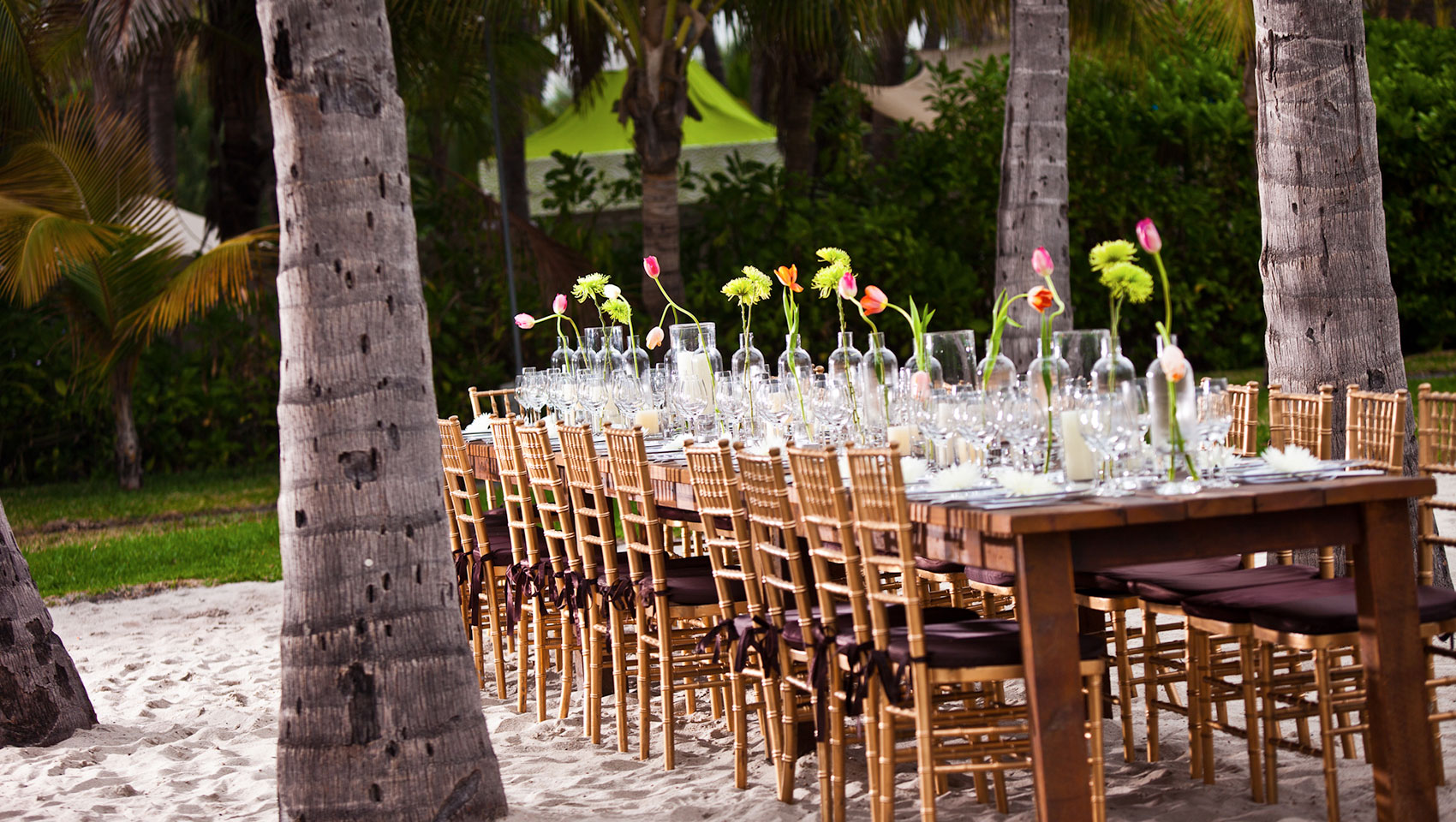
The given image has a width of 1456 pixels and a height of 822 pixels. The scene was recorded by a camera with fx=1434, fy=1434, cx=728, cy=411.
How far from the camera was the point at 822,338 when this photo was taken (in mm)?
14188

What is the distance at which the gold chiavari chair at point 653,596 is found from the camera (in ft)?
14.8

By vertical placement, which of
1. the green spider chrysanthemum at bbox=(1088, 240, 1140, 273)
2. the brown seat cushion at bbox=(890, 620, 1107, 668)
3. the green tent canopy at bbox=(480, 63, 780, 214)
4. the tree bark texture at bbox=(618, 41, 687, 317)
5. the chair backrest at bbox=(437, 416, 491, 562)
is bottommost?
the brown seat cushion at bbox=(890, 620, 1107, 668)

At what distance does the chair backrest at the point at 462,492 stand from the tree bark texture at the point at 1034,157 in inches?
123

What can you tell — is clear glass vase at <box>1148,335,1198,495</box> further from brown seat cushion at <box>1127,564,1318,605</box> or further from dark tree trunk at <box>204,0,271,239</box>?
dark tree trunk at <box>204,0,271,239</box>

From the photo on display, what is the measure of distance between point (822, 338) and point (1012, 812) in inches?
410

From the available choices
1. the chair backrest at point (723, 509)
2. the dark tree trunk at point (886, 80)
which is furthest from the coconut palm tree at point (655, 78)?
the chair backrest at point (723, 509)

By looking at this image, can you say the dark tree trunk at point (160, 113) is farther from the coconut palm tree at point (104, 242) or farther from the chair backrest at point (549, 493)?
the chair backrest at point (549, 493)

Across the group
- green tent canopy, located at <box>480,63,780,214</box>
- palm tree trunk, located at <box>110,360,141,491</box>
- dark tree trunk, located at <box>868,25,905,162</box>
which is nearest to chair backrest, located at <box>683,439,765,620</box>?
palm tree trunk, located at <box>110,360,141,491</box>

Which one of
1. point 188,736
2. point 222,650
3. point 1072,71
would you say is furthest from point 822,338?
point 188,736

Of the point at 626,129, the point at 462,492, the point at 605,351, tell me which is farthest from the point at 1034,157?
the point at 626,129

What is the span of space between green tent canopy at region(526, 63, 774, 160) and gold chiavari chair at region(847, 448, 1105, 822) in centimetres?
1228

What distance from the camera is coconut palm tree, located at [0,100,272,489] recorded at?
10.7 meters

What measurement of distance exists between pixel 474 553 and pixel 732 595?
1.77 m

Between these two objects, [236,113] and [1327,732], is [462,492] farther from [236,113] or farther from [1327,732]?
[236,113]
